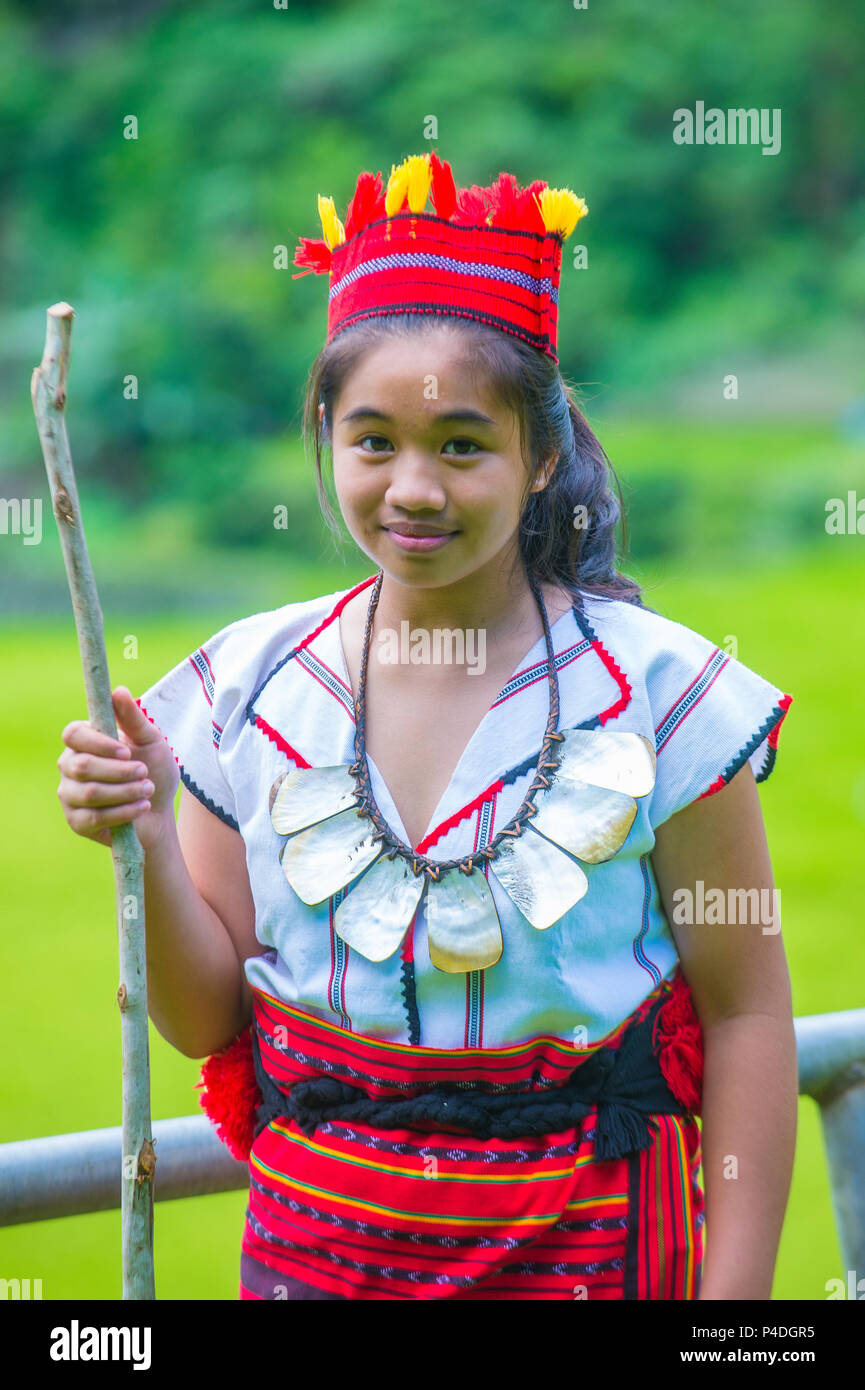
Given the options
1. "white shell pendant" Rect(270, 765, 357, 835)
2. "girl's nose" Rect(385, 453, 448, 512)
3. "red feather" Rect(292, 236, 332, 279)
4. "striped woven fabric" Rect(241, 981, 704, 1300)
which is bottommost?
"striped woven fabric" Rect(241, 981, 704, 1300)

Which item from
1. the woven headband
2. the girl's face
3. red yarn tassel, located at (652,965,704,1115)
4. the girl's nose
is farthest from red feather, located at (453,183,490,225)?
red yarn tassel, located at (652,965,704,1115)

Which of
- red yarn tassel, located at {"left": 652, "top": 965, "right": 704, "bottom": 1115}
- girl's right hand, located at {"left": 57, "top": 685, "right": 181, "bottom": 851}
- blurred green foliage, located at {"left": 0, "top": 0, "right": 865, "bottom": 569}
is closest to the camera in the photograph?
girl's right hand, located at {"left": 57, "top": 685, "right": 181, "bottom": 851}

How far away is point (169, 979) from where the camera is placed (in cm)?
125

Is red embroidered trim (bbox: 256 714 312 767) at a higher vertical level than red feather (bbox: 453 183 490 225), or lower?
lower

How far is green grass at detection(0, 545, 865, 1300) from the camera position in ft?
12.3

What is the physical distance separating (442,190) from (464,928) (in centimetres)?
60

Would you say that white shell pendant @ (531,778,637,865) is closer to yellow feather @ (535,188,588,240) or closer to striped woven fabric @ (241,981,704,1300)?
striped woven fabric @ (241,981,704,1300)

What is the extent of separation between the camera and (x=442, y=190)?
1.21 m

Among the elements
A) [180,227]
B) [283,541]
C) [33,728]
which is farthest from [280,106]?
[33,728]

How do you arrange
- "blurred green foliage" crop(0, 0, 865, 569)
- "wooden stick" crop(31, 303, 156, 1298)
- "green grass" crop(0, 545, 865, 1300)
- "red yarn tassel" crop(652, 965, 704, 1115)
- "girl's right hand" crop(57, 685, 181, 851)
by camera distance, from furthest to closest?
1. "blurred green foliage" crop(0, 0, 865, 569)
2. "green grass" crop(0, 545, 865, 1300)
3. "red yarn tassel" crop(652, 965, 704, 1115)
4. "girl's right hand" crop(57, 685, 181, 851)
5. "wooden stick" crop(31, 303, 156, 1298)

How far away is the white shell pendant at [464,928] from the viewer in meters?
1.16

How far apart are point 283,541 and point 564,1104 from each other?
10.3 m

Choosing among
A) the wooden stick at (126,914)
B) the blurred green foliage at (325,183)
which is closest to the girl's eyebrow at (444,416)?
the wooden stick at (126,914)

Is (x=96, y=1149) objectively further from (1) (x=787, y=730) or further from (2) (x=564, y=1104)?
(1) (x=787, y=730)
